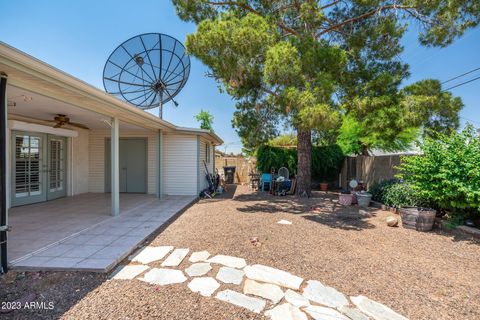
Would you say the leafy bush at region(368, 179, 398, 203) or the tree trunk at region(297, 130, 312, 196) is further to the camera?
the tree trunk at region(297, 130, 312, 196)

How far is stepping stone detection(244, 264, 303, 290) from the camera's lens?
272 centimetres

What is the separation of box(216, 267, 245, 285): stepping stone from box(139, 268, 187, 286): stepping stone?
1.35 ft

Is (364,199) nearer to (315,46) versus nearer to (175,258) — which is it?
(315,46)

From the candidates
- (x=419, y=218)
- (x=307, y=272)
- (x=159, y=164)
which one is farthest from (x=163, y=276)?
(x=159, y=164)

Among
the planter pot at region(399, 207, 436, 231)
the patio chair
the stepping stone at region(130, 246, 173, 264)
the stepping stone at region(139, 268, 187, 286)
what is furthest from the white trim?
the planter pot at region(399, 207, 436, 231)

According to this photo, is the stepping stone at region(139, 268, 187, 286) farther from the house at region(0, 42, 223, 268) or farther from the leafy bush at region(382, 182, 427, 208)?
the leafy bush at region(382, 182, 427, 208)

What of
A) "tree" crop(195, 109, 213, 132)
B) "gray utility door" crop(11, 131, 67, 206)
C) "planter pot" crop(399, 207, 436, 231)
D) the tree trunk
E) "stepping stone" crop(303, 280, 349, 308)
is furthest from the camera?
"tree" crop(195, 109, 213, 132)

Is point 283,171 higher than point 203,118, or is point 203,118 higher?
point 203,118

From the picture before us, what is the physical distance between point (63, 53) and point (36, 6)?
2249 mm

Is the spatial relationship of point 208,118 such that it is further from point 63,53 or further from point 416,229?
point 416,229

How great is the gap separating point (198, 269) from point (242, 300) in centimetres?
82

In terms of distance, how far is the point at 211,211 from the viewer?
253 inches

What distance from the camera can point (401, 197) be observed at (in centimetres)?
595

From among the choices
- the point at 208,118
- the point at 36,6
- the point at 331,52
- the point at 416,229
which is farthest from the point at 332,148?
the point at 208,118
